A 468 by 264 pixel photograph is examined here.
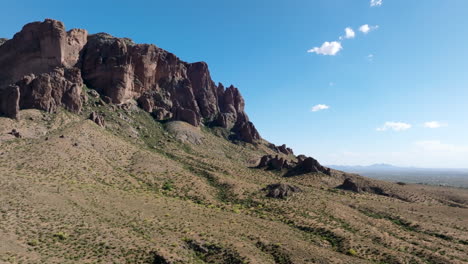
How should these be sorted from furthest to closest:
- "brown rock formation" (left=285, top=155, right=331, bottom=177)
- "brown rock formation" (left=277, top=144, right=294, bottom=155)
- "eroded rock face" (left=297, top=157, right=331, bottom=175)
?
"brown rock formation" (left=277, top=144, right=294, bottom=155), "eroded rock face" (left=297, top=157, right=331, bottom=175), "brown rock formation" (left=285, top=155, right=331, bottom=177)

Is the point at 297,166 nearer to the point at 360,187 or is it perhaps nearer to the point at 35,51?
the point at 360,187

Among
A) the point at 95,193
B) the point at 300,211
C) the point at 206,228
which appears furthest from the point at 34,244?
the point at 300,211

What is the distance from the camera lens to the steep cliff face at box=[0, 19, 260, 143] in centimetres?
8956

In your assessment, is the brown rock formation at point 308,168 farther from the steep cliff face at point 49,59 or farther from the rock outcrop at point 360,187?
the steep cliff face at point 49,59

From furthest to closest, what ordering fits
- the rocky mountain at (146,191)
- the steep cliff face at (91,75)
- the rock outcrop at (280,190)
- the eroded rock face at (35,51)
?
the eroded rock face at (35,51) → the steep cliff face at (91,75) → the rock outcrop at (280,190) → the rocky mountain at (146,191)

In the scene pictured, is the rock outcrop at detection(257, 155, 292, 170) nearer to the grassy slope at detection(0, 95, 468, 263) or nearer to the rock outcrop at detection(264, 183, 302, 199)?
the grassy slope at detection(0, 95, 468, 263)

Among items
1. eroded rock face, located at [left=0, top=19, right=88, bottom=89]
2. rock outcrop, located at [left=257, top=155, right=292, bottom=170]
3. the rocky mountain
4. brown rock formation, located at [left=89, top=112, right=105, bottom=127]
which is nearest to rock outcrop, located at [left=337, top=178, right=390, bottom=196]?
the rocky mountain

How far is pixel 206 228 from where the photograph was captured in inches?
1970

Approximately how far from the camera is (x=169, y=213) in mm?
55281

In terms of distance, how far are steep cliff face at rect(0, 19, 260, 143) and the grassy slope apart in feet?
Result: 26.1

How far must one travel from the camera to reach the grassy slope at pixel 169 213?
40.2 m

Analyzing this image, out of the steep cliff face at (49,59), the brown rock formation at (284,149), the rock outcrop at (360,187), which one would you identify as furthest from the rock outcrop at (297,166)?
the steep cliff face at (49,59)

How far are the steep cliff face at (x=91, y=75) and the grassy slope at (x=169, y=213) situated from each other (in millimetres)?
7947

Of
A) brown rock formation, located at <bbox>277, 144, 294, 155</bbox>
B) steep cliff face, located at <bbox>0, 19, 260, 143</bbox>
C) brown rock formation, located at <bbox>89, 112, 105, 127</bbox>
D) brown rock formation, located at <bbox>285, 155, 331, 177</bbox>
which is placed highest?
steep cliff face, located at <bbox>0, 19, 260, 143</bbox>
